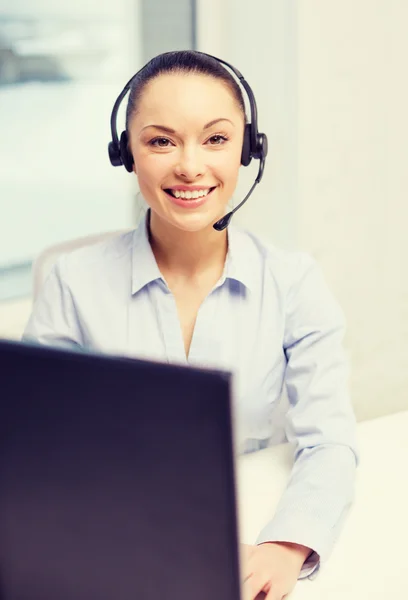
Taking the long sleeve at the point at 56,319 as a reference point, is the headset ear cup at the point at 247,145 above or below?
above

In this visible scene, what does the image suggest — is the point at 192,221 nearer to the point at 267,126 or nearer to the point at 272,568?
the point at 272,568

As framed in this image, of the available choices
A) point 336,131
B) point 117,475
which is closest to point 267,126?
point 336,131

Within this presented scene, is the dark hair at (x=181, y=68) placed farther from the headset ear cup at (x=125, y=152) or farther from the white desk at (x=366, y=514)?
the white desk at (x=366, y=514)

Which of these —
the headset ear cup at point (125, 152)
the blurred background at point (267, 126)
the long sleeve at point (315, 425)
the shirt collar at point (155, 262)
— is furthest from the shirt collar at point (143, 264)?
the blurred background at point (267, 126)

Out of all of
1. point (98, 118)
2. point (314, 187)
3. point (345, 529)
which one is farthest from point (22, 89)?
point (345, 529)

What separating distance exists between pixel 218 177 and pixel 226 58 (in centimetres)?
89

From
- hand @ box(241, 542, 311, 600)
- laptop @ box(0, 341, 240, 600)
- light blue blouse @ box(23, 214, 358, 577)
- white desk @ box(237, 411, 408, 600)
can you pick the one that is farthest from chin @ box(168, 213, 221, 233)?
laptop @ box(0, 341, 240, 600)

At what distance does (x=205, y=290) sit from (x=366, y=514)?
43 centimetres

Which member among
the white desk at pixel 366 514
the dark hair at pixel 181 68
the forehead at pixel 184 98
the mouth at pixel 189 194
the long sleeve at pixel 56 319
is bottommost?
the white desk at pixel 366 514

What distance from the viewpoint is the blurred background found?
5.91 ft

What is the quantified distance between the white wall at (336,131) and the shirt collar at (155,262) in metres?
0.63

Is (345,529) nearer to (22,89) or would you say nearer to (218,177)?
(218,177)

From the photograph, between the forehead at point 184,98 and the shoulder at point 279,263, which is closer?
the forehead at point 184,98

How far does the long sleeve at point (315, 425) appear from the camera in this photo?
904 mm
